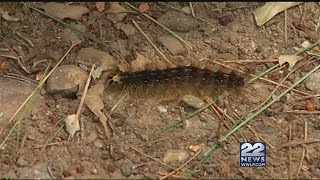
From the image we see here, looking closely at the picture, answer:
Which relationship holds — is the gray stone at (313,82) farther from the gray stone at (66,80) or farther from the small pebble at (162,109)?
the gray stone at (66,80)

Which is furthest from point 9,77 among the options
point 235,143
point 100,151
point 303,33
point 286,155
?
point 303,33

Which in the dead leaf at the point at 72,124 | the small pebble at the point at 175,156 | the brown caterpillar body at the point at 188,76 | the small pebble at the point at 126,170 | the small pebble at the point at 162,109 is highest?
the brown caterpillar body at the point at 188,76

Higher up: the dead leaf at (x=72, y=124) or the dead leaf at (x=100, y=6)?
the dead leaf at (x=100, y=6)

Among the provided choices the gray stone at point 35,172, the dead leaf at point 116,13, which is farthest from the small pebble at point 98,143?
the dead leaf at point 116,13

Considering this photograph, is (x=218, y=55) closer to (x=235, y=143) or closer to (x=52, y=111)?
(x=235, y=143)

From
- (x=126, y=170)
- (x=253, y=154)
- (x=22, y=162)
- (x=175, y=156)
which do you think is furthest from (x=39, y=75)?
(x=253, y=154)

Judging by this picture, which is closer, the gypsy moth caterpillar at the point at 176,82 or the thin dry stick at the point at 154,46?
the gypsy moth caterpillar at the point at 176,82
